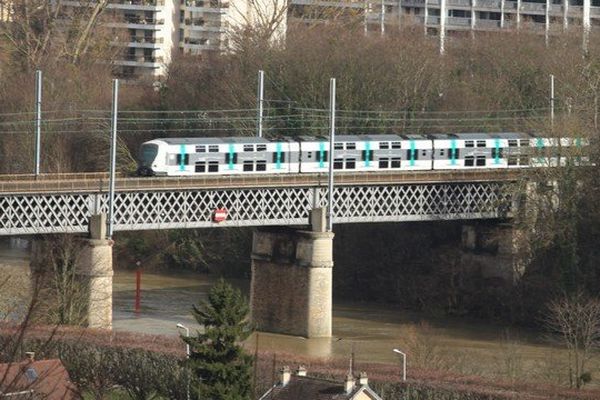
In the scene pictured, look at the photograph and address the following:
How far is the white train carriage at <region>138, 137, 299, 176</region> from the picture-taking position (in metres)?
64.8

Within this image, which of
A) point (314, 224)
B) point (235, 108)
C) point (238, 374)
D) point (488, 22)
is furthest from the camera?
point (488, 22)

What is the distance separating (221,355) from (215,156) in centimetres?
2319

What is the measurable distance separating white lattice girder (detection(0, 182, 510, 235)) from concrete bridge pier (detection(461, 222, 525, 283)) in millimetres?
935

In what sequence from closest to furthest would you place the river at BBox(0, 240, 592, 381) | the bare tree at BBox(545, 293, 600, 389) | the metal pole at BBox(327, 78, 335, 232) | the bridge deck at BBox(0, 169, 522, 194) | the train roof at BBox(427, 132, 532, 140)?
1. the bare tree at BBox(545, 293, 600, 389)
2. the river at BBox(0, 240, 592, 381)
3. the bridge deck at BBox(0, 169, 522, 194)
4. the metal pole at BBox(327, 78, 335, 232)
5. the train roof at BBox(427, 132, 532, 140)

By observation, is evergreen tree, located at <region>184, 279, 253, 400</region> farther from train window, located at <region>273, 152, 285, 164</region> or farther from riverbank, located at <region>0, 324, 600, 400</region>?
train window, located at <region>273, 152, 285, 164</region>

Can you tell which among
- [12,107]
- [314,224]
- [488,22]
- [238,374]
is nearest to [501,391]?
[238,374]

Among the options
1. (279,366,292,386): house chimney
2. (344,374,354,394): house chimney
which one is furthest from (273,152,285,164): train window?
(344,374,354,394): house chimney

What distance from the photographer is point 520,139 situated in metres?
71.0

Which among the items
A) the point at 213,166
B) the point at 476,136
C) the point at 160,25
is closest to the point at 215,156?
the point at 213,166

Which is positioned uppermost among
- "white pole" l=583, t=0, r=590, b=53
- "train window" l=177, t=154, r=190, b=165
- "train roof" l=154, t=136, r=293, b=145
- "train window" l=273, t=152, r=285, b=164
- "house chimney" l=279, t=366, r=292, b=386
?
"white pole" l=583, t=0, r=590, b=53

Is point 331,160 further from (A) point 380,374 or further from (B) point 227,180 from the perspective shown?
(A) point 380,374

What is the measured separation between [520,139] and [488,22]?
151 feet

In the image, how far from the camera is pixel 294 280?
65.1 meters

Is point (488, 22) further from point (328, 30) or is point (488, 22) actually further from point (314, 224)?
point (314, 224)
